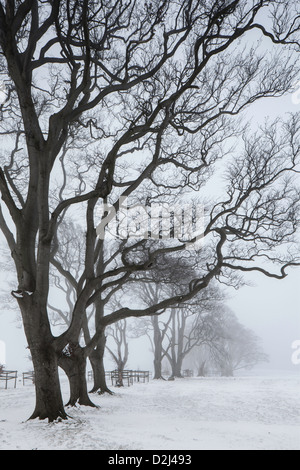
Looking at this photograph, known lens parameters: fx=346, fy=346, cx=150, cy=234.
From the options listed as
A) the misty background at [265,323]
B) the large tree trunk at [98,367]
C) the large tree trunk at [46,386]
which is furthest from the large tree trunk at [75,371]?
the misty background at [265,323]

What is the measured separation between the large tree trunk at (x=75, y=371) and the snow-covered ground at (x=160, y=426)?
0.41 meters

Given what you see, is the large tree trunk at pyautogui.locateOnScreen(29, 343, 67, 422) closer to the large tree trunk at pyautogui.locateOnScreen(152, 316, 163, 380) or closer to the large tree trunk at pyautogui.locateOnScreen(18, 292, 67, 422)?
the large tree trunk at pyautogui.locateOnScreen(18, 292, 67, 422)

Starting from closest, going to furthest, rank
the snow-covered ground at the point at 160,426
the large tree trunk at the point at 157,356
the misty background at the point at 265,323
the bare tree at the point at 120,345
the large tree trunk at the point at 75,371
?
the snow-covered ground at the point at 160,426 → the large tree trunk at the point at 75,371 → the large tree trunk at the point at 157,356 → the bare tree at the point at 120,345 → the misty background at the point at 265,323

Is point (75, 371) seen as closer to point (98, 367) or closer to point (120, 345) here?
point (98, 367)

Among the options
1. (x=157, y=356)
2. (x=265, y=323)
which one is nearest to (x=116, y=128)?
(x=157, y=356)

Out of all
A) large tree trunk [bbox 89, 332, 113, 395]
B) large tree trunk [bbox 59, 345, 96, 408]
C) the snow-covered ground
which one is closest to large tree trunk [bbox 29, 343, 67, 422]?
the snow-covered ground

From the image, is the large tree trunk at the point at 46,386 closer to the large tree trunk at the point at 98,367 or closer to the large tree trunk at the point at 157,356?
the large tree trunk at the point at 98,367

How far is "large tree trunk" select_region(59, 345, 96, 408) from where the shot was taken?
9.86 meters

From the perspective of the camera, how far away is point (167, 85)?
1001 centimetres

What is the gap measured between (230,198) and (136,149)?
369 centimetres

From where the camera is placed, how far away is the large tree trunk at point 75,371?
32.3 ft

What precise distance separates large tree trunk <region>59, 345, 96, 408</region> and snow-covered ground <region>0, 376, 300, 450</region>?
0.41 metres

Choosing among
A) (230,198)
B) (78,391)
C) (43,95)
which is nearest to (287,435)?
(78,391)

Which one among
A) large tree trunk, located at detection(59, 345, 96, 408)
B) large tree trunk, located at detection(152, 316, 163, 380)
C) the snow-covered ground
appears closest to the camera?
the snow-covered ground
